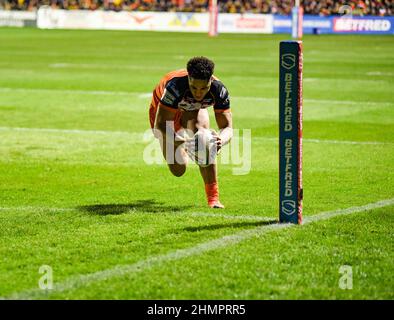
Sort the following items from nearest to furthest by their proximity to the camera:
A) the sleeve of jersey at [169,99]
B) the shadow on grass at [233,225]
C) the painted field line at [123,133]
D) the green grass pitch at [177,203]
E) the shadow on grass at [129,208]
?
the green grass pitch at [177,203]
the shadow on grass at [233,225]
the shadow on grass at [129,208]
the sleeve of jersey at [169,99]
the painted field line at [123,133]

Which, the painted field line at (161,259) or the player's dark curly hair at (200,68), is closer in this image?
the painted field line at (161,259)

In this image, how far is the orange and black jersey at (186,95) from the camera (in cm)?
956

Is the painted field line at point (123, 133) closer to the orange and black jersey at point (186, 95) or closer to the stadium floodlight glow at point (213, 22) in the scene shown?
the orange and black jersey at point (186, 95)

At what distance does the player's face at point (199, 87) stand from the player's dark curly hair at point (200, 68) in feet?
0.17

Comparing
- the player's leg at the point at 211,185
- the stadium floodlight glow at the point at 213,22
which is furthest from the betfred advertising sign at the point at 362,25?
the player's leg at the point at 211,185

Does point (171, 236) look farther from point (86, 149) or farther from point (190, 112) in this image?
point (86, 149)

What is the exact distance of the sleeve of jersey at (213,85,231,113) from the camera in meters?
9.60

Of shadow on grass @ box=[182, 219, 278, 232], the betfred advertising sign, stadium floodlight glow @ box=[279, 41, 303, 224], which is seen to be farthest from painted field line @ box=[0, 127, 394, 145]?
the betfred advertising sign

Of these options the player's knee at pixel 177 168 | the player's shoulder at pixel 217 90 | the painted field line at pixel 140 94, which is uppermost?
the player's shoulder at pixel 217 90

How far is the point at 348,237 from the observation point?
813cm

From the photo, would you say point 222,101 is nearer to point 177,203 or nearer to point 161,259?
point 177,203

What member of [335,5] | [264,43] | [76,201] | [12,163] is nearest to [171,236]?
[76,201]

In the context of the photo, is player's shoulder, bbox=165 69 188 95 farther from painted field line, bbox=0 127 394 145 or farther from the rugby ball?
painted field line, bbox=0 127 394 145

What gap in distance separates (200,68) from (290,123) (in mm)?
1260
